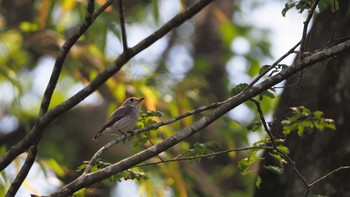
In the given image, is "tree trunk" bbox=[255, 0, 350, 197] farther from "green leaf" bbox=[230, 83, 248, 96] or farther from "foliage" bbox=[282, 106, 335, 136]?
"green leaf" bbox=[230, 83, 248, 96]

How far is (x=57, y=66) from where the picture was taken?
381 cm

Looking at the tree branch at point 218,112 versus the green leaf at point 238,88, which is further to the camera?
the green leaf at point 238,88

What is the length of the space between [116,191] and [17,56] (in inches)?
104

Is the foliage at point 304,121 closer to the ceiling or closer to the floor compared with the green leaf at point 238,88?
closer to the floor

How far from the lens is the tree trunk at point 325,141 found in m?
5.45

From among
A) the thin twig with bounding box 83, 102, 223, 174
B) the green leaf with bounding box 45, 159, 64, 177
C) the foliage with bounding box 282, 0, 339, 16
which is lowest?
the thin twig with bounding box 83, 102, 223, 174

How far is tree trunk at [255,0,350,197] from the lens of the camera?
5453 mm

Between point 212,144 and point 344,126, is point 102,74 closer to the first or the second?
point 212,144

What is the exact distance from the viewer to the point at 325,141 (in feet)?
18.6

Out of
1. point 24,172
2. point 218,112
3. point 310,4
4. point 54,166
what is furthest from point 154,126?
point 54,166

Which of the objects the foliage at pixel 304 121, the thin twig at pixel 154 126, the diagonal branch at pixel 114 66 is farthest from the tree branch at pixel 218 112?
the foliage at pixel 304 121

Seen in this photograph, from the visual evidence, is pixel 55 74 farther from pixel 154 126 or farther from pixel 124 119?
pixel 124 119

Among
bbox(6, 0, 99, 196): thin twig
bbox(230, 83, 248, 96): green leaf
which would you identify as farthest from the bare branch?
bbox(230, 83, 248, 96): green leaf

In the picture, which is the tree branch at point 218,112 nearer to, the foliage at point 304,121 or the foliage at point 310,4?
the foliage at point 310,4
